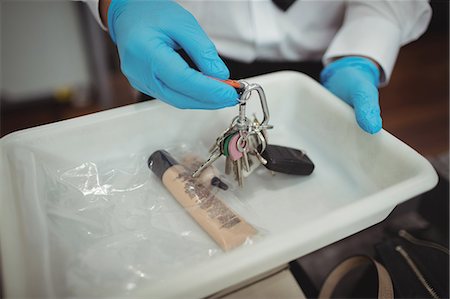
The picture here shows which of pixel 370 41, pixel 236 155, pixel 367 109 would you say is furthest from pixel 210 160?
pixel 370 41

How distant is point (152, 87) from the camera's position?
1.52ft

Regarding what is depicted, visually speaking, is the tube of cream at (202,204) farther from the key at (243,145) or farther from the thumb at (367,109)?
the thumb at (367,109)

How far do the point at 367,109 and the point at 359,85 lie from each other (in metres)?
0.07

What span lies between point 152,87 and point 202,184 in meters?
0.12

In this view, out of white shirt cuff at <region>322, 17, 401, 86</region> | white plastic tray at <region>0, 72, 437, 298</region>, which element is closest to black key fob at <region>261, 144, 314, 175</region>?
white plastic tray at <region>0, 72, 437, 298</region>

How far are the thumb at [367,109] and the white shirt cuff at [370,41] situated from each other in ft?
0.32

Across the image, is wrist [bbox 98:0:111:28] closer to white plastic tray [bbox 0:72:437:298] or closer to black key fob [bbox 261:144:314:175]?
white plastic tray [bbox 0:72:437:298]

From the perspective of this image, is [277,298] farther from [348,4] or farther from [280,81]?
[348,4]

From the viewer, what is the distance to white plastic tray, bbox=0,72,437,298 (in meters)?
Result: 0.33

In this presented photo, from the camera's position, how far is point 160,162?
1.59ft

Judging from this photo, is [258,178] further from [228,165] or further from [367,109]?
[367,109]

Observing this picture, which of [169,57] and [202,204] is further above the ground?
[169,57]

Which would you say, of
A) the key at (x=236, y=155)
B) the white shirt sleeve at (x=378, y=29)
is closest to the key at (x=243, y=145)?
the key at (x=236, y=155)

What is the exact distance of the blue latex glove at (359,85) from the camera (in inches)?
18.7
